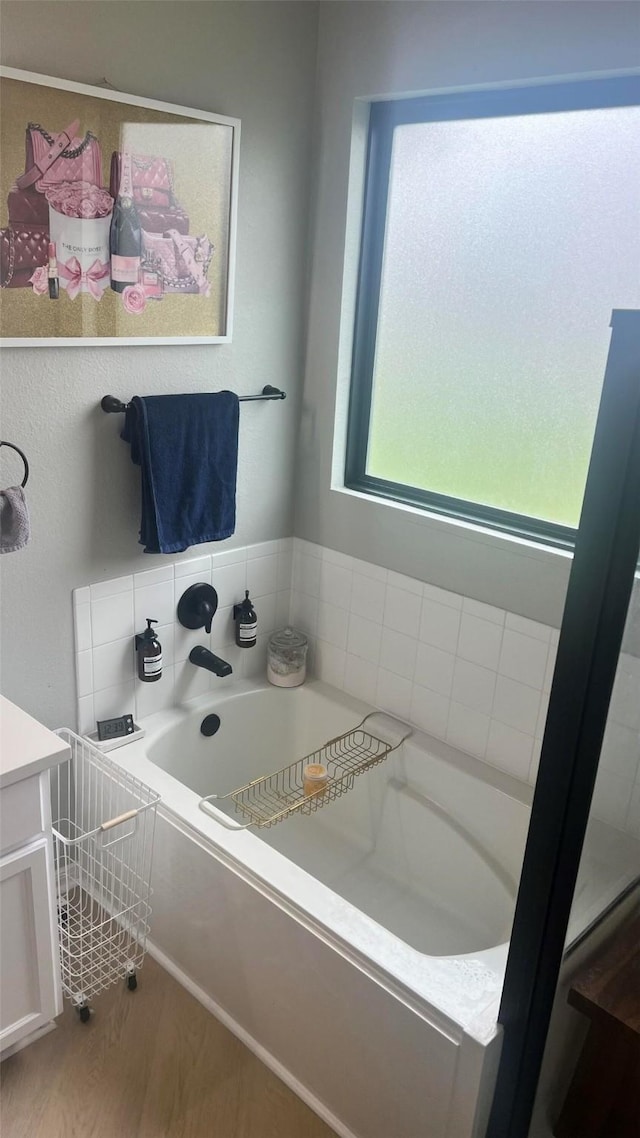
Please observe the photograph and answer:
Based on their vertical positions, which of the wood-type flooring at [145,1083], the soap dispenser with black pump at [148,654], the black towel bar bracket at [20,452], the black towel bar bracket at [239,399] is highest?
the black towel bar bracket at [239,399]

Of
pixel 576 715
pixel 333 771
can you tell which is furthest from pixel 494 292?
pixel 333 771

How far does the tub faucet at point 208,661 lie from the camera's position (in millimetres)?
2506

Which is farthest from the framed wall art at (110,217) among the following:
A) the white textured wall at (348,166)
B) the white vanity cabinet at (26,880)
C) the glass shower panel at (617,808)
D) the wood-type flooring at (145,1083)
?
the wood-type flooring at (145,1083)

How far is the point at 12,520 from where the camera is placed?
184cm

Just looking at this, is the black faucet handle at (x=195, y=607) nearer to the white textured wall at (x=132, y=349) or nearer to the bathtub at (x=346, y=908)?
the white textured wall at (x=132, y=349)

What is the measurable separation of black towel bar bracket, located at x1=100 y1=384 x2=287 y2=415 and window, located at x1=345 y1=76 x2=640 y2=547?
239 mm

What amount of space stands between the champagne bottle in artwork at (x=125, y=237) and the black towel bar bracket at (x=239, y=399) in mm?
266

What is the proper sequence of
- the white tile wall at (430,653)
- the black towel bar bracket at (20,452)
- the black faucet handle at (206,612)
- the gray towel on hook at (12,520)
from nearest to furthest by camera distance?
the gray towel on hook at (12,520)
the black towel bar bracket at (20,452)
the white tile wall at (430,653)
the black faucet handle at (206,612)

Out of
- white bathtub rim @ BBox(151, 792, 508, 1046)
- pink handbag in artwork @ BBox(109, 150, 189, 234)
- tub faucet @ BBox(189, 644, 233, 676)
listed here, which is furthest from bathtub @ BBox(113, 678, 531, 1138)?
pink handbag in artwork @ BBox(109, 150, 189, 234)

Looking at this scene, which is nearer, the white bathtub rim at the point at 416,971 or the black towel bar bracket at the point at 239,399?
the white bathtub rim at the point at 416,971

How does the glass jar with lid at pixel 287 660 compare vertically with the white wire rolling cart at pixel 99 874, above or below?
above

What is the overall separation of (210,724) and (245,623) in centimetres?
32

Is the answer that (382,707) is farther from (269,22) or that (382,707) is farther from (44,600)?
(269,22)

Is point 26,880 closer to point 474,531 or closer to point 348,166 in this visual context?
point 474,531
